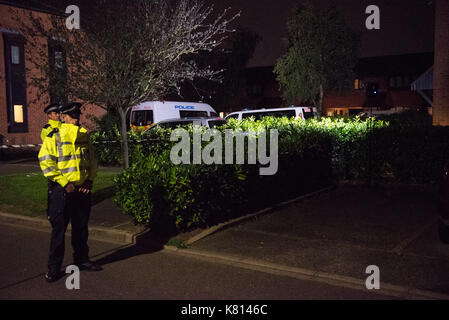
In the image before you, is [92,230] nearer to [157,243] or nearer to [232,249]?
[157,243]

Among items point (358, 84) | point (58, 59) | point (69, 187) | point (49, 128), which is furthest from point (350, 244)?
point (358, 84)

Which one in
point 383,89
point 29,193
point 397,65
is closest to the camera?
point 29,193

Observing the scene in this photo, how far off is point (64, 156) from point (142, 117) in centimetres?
1756

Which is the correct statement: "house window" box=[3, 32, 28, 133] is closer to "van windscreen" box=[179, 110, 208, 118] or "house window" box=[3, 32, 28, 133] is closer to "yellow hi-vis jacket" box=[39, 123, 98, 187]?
"van windscreen" box=[179, 110, 208, 118]

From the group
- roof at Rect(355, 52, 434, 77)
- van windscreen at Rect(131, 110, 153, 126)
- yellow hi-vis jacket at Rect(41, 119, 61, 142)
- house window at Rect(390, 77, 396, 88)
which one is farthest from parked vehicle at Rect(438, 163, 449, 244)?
house window at Rect(390, 77, 396, 88)

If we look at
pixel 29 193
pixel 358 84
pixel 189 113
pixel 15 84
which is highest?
pixel 358 84

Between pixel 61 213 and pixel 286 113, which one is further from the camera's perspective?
pixel 286 113

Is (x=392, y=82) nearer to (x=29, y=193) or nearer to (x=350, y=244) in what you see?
(x=29, y=193)

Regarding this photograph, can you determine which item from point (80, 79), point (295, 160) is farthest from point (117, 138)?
point (295, 160)

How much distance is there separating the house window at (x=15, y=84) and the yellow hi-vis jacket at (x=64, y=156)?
23.9 m

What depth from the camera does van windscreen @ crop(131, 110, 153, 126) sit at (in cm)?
2234

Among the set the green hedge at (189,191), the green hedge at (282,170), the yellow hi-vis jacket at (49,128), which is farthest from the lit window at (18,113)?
the yellow hi-vis jacket at (49,128)

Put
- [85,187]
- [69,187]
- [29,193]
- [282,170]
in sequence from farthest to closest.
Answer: [29,193]
[282,170]
[85,187]
[69,187]

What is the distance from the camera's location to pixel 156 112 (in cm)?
2188
